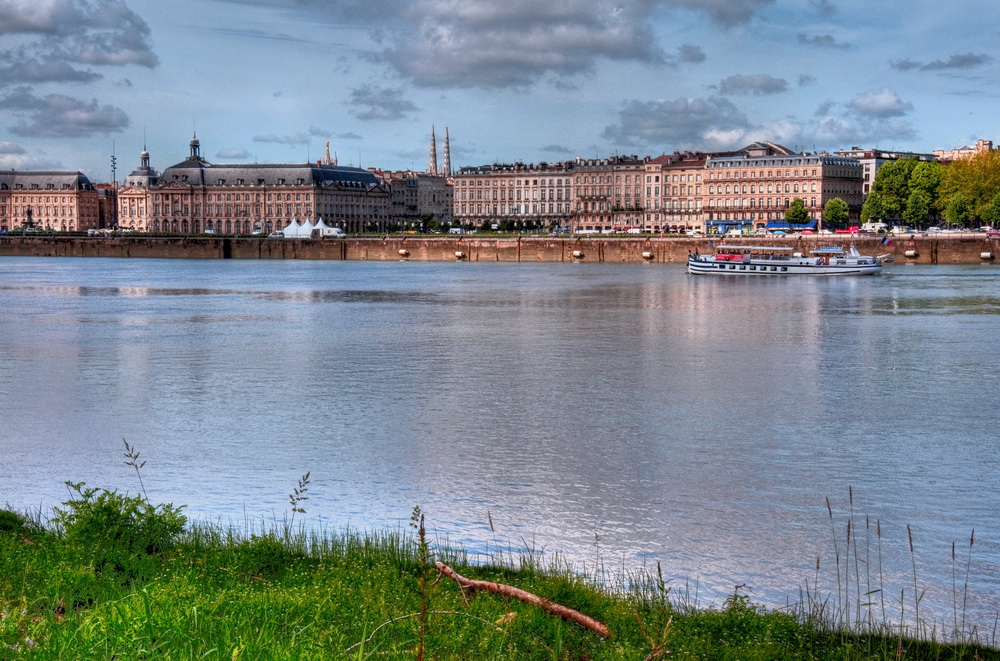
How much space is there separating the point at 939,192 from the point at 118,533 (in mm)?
114826

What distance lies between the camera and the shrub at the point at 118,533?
8.09 meters

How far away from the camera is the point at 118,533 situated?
28.8 feet

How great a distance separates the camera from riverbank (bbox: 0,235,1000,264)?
91.1 m

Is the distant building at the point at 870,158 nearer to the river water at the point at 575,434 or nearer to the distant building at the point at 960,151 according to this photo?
the distant building at the point at 960,151

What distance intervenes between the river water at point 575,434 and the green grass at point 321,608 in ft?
2.55

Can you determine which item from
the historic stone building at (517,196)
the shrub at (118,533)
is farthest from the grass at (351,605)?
the historic stone building at (517,196)

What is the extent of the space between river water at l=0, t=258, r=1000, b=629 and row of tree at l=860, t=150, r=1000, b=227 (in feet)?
257

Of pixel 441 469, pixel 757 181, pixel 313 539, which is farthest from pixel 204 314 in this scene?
pixel 757 181

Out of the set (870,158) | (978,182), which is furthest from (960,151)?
(978,182)

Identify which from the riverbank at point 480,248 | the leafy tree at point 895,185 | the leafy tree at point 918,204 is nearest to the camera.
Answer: the riverbank at point 480,248

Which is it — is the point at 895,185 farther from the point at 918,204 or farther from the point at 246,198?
the point at 246,198

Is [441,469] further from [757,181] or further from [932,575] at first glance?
[757,181]

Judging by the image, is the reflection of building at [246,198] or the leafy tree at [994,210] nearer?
the leafy tree at [994,210]

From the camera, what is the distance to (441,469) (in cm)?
1270
